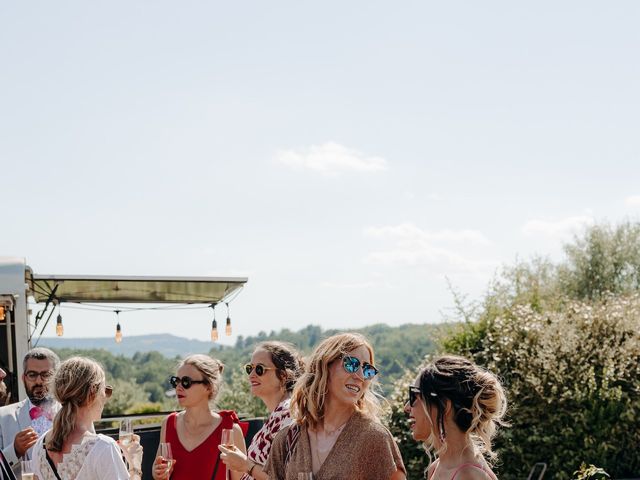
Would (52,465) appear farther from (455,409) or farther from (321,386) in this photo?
(455,409)

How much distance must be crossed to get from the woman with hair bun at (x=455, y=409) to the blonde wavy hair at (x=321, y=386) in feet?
1.98

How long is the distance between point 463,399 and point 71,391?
1.94 metres

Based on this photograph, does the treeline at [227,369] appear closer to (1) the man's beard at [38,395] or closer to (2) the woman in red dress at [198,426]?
(1) the man's beard at [38,395]

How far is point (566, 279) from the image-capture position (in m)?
32.7

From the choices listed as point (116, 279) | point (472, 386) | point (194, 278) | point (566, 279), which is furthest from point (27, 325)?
point (566, 279)

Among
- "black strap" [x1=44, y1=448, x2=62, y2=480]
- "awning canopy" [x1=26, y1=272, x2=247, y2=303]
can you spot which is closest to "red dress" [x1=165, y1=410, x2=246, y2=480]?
"black strap" [x1=44, y1=448, x2=62, y2=480]

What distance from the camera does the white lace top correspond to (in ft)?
13.8

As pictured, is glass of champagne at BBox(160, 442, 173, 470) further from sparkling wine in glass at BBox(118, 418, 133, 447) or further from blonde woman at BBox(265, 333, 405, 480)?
blonde woman at BBox(265, 333, 405, 480)

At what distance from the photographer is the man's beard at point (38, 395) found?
6.42 m

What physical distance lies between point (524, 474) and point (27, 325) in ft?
19.6

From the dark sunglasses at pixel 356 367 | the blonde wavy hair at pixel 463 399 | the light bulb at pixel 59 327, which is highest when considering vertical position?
the light bulb at pixel 59 327

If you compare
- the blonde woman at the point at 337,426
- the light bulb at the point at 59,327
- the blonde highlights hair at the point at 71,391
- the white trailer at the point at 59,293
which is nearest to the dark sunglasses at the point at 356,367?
the blonde woman at the point at 337,426

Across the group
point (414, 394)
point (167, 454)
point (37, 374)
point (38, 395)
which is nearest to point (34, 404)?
point (38, 395)

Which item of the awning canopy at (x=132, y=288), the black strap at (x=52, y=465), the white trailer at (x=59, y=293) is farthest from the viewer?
the awning canopy at (x=132, y=288)
